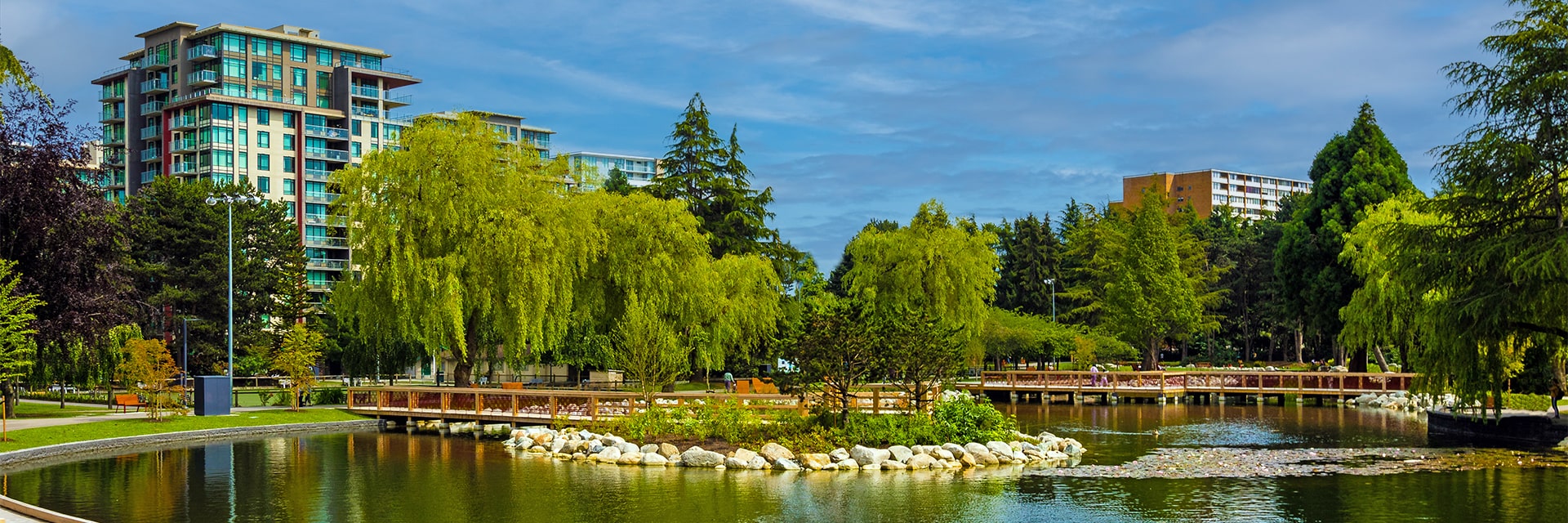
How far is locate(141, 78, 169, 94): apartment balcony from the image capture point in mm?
106438

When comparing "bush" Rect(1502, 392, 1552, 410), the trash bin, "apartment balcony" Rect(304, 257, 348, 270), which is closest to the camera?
"bush" Rect(1502, 392, 1552, 410)

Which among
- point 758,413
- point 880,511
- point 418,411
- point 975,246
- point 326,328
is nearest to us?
point 880,511

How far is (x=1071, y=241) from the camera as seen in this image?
320 ft

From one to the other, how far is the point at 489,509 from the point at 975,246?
3737cm

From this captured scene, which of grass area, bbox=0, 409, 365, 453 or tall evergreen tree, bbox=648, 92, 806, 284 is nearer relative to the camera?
grass area, bbox=0, 409, 365, 453

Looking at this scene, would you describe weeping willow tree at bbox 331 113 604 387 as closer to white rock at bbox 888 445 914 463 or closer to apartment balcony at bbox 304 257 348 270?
white rock at bbox 888 445 914 463

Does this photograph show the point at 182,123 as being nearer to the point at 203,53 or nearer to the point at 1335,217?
the point at 203,53

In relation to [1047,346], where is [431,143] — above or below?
above

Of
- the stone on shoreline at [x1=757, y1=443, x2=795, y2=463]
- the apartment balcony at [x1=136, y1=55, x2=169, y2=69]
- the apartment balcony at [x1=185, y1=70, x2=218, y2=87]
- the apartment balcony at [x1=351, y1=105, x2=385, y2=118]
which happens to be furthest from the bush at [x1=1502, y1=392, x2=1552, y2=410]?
the apartment balcony at [x1=136, y1=55, x2=169, y2=69]

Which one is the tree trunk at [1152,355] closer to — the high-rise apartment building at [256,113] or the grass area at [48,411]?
the grass area at [48,411]

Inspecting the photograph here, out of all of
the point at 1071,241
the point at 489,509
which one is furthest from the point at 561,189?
the point at 1071,241

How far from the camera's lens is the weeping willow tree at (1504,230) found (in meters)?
24.5

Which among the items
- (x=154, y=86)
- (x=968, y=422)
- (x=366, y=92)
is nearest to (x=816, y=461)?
(x=968, y=422)

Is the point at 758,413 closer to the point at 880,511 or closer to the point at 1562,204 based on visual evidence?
the point at 880,511
